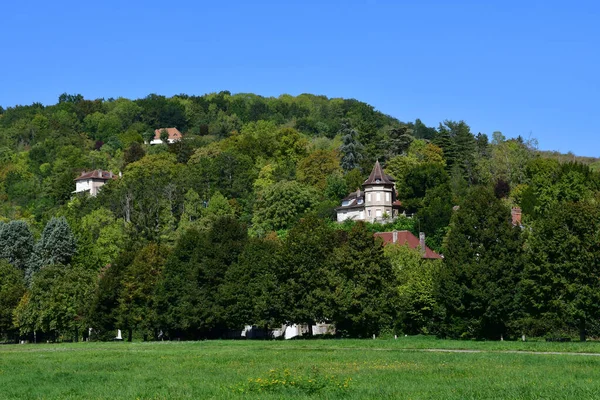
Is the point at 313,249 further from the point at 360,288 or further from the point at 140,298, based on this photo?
the point at 140,298

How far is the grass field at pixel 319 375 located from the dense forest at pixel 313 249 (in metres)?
12.5

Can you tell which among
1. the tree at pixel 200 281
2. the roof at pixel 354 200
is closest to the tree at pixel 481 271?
the tree at pixel 200 281

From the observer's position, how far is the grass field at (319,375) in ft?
89.7

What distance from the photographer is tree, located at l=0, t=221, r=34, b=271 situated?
11781cm

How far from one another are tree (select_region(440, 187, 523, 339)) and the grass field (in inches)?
466

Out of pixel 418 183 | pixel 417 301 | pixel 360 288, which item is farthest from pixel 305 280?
pixel 418 183

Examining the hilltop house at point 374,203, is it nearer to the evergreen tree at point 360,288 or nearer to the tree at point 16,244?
the tree at point 16,244

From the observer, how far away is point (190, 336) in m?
81.6

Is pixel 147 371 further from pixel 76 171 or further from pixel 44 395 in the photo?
pixel 76 171

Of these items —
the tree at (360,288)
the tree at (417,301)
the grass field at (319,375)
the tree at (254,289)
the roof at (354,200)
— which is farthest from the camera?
the roof at (354,200)

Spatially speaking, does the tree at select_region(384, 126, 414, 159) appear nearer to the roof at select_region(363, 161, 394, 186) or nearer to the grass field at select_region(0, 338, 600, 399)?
the roof at select_region(363, 161, 394, 186)

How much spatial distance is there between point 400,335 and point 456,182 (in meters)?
58.6

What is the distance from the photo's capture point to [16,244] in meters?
118

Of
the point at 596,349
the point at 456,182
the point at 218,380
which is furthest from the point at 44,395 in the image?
the point at 456,182
